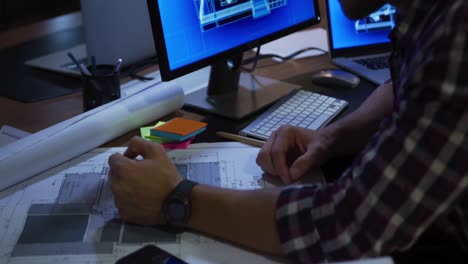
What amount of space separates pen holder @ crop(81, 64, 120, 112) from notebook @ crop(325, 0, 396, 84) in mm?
658

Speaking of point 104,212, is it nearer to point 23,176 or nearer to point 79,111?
point 23,176

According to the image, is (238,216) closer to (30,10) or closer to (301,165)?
(301,165)

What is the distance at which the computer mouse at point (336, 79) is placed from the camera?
1565mm

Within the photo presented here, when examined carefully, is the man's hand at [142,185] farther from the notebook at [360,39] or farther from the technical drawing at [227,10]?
the notebook at [360,39]

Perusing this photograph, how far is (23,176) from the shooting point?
43.8 inches

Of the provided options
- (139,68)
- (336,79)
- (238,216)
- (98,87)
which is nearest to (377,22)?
(336,79)

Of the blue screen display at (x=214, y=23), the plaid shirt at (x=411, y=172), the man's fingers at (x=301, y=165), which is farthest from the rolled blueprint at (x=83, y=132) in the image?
the plaid shirt at (x=411, y=172)

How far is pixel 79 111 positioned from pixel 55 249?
580 mm

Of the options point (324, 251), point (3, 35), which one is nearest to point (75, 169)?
point (324, 251)

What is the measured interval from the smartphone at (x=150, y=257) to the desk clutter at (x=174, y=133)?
1.19 ft

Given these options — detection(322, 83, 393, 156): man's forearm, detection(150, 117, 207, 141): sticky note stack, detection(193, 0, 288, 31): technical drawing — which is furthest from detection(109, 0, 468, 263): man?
detection(193, 0, 288, 31): technical drawing

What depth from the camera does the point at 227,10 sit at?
137cm

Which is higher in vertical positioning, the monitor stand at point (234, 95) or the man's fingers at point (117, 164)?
the man's fingers at point (117, 164)

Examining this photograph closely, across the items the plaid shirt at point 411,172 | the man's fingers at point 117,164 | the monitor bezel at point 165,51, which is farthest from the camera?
the monitor bezel at point 165,51
